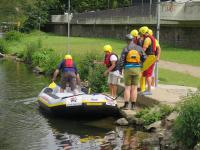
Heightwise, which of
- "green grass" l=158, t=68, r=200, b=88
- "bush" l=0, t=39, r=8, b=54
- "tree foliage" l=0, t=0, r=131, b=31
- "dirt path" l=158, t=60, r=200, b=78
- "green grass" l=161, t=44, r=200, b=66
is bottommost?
"bush" l=0, t=39, r=8, b=54

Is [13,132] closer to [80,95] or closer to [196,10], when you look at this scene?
[80,95]

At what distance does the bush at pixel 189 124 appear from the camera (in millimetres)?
11477

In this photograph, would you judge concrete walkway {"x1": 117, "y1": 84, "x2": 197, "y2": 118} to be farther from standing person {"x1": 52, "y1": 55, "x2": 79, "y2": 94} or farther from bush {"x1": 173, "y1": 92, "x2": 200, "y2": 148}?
bush {"x1": 173, "y1": 92, "x2": 200, "y2": 148}

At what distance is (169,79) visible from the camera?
2012 cm

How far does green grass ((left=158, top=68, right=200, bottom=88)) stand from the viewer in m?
18.9

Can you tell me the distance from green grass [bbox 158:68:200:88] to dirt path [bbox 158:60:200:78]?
1.72 feet

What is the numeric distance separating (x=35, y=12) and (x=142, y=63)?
205 feet

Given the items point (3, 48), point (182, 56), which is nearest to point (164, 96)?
point (182, 56)

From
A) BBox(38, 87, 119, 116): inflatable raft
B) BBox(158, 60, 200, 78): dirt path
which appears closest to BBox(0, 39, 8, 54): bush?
BBox(158, 60, 200, 78): dirt path

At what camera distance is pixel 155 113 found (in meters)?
14.4

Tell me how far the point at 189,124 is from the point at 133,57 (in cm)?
414

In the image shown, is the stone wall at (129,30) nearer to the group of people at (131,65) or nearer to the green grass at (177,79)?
the green grass at (177,79)

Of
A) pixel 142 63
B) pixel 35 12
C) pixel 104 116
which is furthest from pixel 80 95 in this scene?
pixel 35 12

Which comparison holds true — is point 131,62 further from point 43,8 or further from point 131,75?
point 43,8
